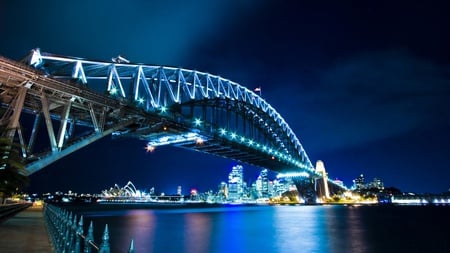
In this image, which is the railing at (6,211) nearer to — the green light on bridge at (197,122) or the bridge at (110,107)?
the bridge at (110,107)

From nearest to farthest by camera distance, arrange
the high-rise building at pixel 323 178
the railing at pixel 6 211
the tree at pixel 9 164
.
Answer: the tree at pixel 9 164
the railing at pixel 6 211
the high-rise building at pixel 323 178

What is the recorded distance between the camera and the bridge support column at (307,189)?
99.0 meters

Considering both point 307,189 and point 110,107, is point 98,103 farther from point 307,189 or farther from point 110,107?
point 307,189

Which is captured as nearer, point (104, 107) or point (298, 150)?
point (104, 107)

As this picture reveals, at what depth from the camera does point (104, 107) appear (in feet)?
86.9

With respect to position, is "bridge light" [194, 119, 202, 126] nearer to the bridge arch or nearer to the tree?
the bridge arch

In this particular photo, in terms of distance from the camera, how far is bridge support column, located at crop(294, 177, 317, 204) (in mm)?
99000

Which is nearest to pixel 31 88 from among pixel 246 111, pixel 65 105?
pixel 65 105

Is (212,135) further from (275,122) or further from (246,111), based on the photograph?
(275,122)

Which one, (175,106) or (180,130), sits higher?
(175,106)

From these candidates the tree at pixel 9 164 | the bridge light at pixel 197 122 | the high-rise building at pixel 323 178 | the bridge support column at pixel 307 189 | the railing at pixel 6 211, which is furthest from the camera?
the high-rise building at pixel 323 178

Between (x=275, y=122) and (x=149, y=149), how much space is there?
4457 centimetres

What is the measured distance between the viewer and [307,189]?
335ft

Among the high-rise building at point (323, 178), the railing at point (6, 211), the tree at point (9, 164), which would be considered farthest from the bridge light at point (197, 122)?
the high-rise building at point (323, 178)
